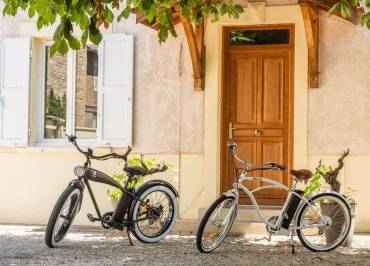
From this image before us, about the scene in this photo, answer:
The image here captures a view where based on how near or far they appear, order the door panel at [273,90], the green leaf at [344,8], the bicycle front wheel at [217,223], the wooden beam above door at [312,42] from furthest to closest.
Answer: the door panel at [273,90] < the wooden beam above door at [312,42] < the bicycle front wheel at [217,223] < the green leaf at [344,8]

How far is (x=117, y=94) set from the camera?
993 centimetres

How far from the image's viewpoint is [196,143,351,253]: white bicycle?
23.4 feet

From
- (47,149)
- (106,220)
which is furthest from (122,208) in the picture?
(47,149)

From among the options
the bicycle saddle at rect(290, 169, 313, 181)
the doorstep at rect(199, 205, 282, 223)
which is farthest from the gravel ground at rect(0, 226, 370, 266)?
the bicycle saddle at rect(290, 169, 313, 181)

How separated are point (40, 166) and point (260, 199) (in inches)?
133

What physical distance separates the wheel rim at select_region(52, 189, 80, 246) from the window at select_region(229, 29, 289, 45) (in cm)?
377

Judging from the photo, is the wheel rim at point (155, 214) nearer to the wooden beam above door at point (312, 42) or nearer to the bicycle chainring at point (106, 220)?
the bicycle chainring at point (106, 220)

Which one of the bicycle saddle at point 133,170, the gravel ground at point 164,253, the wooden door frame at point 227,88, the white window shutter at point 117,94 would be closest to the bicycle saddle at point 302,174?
the gravel ground at point 164,253

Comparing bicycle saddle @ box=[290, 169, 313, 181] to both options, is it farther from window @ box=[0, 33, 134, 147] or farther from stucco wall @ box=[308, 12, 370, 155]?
window @ box=[0, 33, 134, 147]

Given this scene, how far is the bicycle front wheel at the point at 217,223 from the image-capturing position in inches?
277

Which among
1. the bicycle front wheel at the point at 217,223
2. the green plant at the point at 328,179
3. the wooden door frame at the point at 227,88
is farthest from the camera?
the wooden door frame at the point at 227,88

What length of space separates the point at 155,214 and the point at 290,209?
5.17 feet

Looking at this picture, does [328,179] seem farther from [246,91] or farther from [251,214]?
[246,91]

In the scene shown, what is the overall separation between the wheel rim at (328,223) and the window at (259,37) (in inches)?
118
